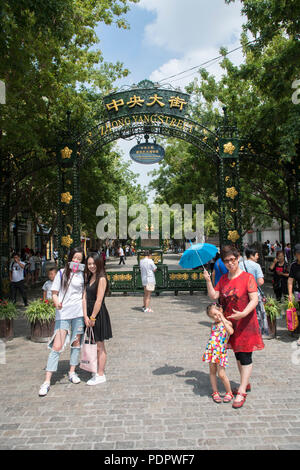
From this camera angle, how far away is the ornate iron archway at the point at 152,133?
1192 centimetres

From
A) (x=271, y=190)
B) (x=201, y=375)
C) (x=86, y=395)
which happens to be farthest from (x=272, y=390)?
(x=271, y=190)

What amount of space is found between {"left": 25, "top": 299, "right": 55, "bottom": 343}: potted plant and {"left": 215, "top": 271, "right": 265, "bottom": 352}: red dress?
4.31 metres

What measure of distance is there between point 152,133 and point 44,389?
372 inches

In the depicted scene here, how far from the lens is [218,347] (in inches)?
165

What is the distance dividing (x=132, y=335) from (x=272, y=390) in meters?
3.63

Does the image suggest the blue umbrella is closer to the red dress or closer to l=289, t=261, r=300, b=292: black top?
the red dress

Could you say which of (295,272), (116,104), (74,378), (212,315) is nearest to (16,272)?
(116,104)

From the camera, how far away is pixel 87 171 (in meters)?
17.3

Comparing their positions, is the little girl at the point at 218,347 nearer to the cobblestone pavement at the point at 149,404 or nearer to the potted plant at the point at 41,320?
the cobblestone pavement at the point at 149,404

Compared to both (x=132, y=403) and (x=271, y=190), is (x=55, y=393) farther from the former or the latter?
(x=271, y=190)

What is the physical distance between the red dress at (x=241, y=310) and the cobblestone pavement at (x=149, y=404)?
690mm

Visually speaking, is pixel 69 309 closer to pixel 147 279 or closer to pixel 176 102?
pixel 147 279

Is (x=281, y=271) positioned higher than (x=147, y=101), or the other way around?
(x=147, y=101)

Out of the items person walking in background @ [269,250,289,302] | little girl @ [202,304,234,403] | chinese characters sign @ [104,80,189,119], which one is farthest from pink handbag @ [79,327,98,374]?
chinese characters sign @ [104,80,189,119]
